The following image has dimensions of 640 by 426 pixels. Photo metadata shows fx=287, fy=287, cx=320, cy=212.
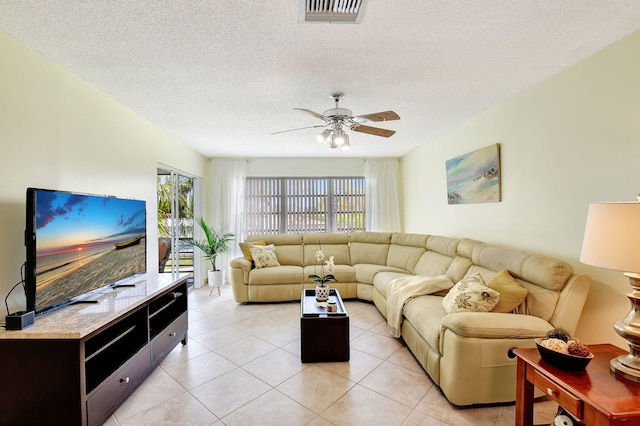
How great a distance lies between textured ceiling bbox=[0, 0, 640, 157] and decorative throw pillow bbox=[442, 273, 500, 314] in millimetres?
1704

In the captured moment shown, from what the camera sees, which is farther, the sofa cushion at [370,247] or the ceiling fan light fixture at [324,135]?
the sofa cushion at [370,247]

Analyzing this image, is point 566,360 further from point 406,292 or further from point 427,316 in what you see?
point 406,292

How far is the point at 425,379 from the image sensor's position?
2252mm

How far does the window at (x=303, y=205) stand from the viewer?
5.68m

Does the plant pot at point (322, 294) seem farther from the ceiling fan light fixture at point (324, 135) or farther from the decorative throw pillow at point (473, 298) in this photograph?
the ceiling fan light fixture at point (324, 135)

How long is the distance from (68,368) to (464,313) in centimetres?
240

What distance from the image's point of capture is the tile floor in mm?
1832

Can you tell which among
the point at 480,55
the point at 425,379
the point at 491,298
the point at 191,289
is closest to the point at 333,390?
the point at 425,379

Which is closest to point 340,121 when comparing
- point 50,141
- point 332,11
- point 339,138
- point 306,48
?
point 339,138

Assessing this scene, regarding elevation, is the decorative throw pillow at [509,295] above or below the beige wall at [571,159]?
below

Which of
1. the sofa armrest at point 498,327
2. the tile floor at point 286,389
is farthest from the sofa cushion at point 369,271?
the sofa armrest at point 498,327

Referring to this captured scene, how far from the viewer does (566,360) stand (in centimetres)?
141

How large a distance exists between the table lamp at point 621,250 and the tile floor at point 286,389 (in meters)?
0.76

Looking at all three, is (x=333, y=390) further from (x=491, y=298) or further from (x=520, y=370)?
(x=491, y=298)
